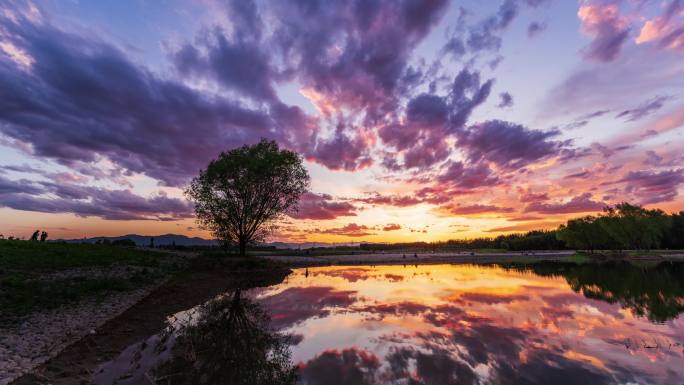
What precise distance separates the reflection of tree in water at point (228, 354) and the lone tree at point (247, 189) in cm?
3028

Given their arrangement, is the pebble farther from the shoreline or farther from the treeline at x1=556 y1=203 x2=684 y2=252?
the treeline at x1=556 y1=203 x2=684 y2=252

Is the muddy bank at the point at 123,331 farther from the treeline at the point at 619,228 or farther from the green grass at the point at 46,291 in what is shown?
the treeline at the point at 619,228

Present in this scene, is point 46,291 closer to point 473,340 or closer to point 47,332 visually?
point 47,332

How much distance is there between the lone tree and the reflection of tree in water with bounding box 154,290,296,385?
99.3 ft

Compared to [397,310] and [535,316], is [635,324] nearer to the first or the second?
[535,316]

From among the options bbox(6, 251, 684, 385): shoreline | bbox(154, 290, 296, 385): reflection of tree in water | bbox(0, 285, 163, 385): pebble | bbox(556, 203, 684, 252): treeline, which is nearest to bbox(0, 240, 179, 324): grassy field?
bbox(0, 285, 163, 385): pebble

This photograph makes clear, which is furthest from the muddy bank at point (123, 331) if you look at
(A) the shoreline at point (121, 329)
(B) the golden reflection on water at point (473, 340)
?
(B) the golden reflection on water at point (473, 340)

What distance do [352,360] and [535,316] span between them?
13.2m

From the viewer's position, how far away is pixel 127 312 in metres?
18.1

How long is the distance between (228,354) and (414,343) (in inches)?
298

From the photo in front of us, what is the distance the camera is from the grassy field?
16734 millimetres

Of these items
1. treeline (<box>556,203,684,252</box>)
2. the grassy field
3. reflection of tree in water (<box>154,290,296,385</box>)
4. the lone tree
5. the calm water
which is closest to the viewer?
reflection of tree in water (<box>154,290,296,385</box>)

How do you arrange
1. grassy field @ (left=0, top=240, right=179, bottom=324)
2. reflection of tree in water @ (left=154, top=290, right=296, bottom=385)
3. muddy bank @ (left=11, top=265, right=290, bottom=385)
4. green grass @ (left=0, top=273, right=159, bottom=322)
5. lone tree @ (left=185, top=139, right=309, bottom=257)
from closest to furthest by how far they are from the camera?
muddy bank @ (left=11, top=265, right=290, bottom=385), reflection of tree in water @ (left=154, top=290, right=296, bottom=385), green grass @ (left=0, top=273, right=159, bottom=322), grassy field @ (left=0, top=240, right=179, bottom=324), lone tree @ (left=185, top=139, right=309, bottom=257)

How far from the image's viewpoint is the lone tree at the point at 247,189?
156ft
